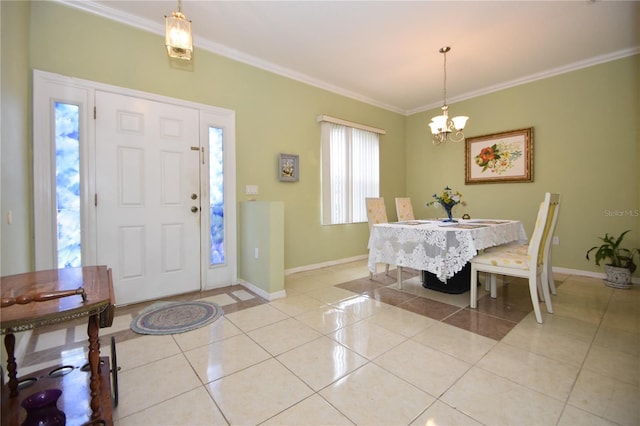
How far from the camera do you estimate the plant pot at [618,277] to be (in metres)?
3.19

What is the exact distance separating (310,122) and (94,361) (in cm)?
368

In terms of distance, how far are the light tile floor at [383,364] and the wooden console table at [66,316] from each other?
8.0 inches

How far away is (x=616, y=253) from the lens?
10.9ft

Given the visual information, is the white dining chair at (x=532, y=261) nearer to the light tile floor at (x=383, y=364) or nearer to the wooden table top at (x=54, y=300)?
the light tile floor at (x=383, y=364)

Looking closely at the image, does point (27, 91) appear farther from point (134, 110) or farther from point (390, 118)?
point (390, 118)

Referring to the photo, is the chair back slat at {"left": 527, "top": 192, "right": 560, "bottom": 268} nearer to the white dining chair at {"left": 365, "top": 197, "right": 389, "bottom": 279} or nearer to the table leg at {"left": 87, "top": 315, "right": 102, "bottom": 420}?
the white dining chair at {"left": 365, "top": 197, "right": 389, "bottom": 279}

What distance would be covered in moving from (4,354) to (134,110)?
7.08ft

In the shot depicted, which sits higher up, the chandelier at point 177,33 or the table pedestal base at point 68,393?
the chandelier at point 177,33

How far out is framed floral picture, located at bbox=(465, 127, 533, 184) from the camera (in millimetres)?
4164

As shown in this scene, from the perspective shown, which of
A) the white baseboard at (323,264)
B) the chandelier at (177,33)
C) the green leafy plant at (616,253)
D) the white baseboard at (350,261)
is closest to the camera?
the chandelier at (177,33)

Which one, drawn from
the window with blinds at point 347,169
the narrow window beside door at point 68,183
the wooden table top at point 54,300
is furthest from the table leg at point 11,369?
the window with blinds at point 347,169

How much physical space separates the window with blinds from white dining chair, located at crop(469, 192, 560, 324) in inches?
→ 89.4

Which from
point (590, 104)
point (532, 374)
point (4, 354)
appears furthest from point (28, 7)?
point (590, 104)

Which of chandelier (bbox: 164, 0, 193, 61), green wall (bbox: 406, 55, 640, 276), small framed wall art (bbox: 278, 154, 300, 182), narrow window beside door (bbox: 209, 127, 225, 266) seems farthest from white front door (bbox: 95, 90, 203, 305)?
green wall (bbox: 406, 55, 640, 276)
